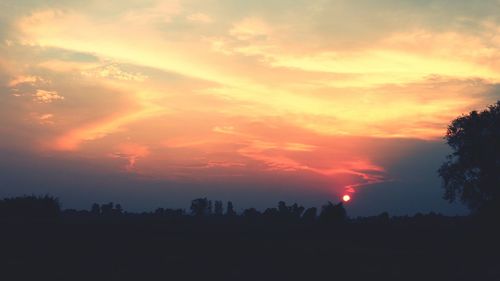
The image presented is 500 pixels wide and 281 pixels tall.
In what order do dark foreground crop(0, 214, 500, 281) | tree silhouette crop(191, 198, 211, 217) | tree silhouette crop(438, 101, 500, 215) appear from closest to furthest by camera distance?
dark foreground crop(0, 214, 500, 281) → tree silhouette crop(438, 101, 500, 215) → tree silhouette crop(191, 198, 211, 217)

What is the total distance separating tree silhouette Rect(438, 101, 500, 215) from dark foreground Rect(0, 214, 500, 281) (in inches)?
300

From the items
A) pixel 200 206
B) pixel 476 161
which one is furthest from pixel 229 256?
pixel 200 206

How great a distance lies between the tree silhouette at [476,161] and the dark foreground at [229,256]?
762cm

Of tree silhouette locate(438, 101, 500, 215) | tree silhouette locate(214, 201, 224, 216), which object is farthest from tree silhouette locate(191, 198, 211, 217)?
tree silhouette locate(438, 101, 500, 215)

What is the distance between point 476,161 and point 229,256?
38.0 meters

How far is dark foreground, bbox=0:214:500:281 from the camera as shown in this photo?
102ft

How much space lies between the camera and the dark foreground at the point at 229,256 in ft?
102

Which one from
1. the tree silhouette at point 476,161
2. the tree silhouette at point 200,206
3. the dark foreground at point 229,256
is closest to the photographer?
the dark foreground at point 229,256

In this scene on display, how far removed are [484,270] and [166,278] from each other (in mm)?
23193

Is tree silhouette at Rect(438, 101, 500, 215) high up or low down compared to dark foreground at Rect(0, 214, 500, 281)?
up

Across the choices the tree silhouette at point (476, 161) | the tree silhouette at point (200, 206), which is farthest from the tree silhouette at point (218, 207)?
the tree silhouette at point (476, 161)

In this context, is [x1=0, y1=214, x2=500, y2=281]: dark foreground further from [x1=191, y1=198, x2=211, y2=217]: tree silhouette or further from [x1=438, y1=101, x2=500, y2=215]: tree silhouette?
[x1=191, y1=198, x2=211, y2=217]: tree silhouette

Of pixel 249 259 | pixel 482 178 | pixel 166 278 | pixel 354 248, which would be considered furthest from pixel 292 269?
pixel 482 178

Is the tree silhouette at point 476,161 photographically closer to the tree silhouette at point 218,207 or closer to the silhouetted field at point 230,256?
the silhouetted field at point 230,256
